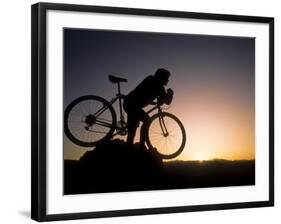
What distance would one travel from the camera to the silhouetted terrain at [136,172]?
4504mm

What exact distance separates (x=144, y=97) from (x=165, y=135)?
251mm

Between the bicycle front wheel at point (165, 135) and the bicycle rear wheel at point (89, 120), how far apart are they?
9.7 inches

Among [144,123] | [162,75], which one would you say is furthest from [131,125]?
[162,75]

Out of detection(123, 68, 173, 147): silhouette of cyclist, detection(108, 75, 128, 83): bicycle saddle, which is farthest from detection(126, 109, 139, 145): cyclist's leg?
detection(108, 75, 128, 83): bicycle saddle

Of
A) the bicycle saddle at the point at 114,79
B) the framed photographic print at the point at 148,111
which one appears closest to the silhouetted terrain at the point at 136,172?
the framed photographic print at the point at 148,111

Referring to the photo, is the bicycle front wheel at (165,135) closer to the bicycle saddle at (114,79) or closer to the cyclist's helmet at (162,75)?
the cyclist's helmet at (162,75)

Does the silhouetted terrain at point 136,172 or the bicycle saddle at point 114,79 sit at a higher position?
the bicycle saddle at point 114,79

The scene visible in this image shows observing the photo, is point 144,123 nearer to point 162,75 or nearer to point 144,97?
point 144,97

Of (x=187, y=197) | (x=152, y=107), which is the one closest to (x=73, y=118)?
(x=152, y=107)

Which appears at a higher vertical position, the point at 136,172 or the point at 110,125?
the point at 110,125

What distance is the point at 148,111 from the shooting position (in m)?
4.74

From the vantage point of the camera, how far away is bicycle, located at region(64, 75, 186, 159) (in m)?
4.49

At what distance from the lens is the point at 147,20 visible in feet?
15.3

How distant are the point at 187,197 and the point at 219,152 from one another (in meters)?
0.34
